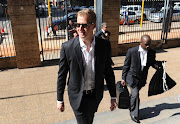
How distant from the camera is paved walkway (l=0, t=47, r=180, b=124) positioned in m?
4.06

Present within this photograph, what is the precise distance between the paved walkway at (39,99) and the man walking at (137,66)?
42 centimetres

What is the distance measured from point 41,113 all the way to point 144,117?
7.59ft

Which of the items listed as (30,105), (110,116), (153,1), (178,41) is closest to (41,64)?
(30,105)

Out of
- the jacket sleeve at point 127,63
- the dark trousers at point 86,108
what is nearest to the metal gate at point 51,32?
the jacket sleeve at point 127,63

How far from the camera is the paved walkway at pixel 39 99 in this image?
4062 mm

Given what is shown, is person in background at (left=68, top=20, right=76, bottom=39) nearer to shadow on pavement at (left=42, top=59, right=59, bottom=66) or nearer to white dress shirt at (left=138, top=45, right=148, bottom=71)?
shadow on pavement at (left=42, top=59, right=59, bottom=66)

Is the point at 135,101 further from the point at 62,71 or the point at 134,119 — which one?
the point at 62,71

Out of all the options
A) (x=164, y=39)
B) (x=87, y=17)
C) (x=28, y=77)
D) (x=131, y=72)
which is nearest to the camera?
(x=87, y=17)

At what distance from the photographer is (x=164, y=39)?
983cm

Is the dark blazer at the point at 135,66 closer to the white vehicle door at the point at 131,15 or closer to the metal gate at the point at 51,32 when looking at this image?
the metal gate at the point at 51,32

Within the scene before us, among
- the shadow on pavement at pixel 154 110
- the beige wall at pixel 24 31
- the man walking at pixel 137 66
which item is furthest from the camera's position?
the beige wall at pixel 24 31

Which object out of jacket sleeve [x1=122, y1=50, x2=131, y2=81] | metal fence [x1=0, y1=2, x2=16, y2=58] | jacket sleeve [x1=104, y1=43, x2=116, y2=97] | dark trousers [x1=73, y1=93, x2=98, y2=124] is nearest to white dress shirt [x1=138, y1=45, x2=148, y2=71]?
jacket sleeve [x1=122, y1=50, x2=131, y2=81]

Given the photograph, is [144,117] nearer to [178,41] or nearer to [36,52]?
[36,52]

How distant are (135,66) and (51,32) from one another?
31.0ft
